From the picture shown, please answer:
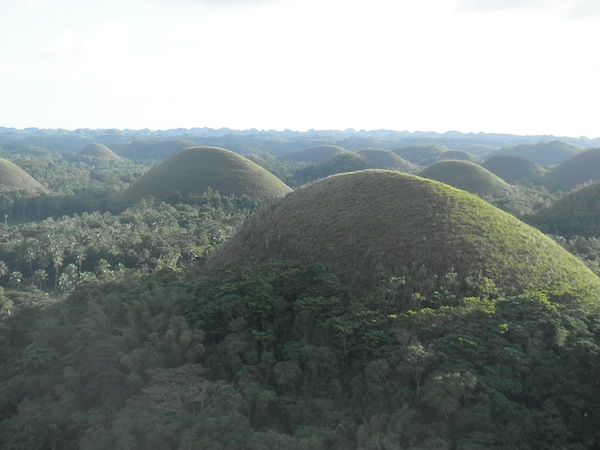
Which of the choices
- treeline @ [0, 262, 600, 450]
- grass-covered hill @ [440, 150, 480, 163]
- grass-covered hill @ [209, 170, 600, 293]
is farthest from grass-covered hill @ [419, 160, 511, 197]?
treeline @ [0, 262, 600, 450]

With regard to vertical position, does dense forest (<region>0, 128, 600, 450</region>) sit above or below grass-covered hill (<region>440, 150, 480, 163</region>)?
below

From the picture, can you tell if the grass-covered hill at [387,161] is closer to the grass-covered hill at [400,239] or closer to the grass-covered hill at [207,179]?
the grass-covered hill at [207,179]

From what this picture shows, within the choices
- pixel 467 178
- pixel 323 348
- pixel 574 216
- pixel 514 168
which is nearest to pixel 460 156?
pixel 514 168

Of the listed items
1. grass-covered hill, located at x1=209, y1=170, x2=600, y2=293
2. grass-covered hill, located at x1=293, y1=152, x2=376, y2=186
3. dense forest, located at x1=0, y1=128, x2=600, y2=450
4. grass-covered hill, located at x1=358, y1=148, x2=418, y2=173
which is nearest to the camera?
dense forest, located at x1=0, y1=128, x2=600, y2=450

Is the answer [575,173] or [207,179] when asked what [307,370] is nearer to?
[207,179]

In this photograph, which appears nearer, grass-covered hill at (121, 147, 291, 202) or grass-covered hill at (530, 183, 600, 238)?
grass-covered hill at (530, 183, 600, 238)

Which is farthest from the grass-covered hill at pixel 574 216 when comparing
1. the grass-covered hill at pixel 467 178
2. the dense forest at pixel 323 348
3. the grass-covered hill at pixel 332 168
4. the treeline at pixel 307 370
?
the grass-covered hill at pixel 332 168

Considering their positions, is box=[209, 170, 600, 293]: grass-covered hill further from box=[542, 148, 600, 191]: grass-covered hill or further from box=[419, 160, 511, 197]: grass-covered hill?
box=[542, 148, 600, 191]: grass-covered hill

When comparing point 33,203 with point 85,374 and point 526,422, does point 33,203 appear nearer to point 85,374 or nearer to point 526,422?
point 85,374
